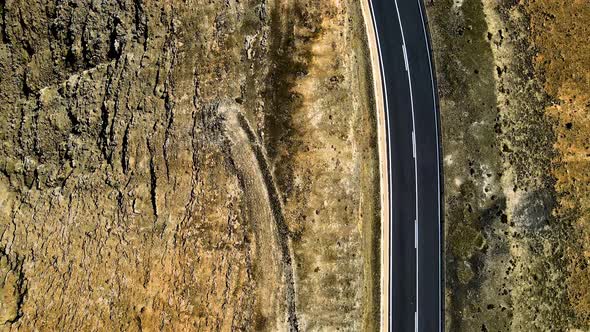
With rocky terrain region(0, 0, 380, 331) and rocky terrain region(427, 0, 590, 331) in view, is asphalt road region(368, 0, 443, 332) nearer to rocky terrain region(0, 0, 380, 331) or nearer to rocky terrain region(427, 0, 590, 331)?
rocky terrain region(427, 0, 590, 331)

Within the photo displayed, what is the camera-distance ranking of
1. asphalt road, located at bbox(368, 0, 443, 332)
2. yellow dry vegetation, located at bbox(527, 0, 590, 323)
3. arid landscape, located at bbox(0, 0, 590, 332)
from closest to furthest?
arid landscape, located at bbox(0, 0, 590, 332)
yellow dry vegetation, located at bbox(527, 0, 590, 323)
asphalt road, located at bbox(368, 0, 443, 332)

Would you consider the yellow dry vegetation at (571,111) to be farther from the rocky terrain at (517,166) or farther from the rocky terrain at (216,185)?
the rocky terrain at (216,185)

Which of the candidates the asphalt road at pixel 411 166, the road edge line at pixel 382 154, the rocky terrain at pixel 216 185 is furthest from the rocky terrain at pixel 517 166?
the rocky terrain at pixel 216 185

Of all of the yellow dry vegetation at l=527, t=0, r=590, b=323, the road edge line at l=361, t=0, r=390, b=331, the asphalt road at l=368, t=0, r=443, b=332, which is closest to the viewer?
the yellow dry vegetation at l=527, t=0, r=590, b=323

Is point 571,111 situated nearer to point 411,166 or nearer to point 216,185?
point 411,166

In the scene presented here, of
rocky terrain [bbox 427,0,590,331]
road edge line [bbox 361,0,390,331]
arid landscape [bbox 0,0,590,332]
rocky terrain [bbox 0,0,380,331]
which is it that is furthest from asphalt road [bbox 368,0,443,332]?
rocky terrain [bbox 0,0,380,331]

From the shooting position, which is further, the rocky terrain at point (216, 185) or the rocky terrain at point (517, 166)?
the rocky terrain at point (517, 166)

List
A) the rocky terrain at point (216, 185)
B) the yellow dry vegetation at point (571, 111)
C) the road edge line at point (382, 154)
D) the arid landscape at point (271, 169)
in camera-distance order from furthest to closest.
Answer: the road edge line at point (382, 154) → the yellow dry vegetation at point (571, 111) → the arid landscape at point (271, 169) → the rocky terrain at point (216, 185)

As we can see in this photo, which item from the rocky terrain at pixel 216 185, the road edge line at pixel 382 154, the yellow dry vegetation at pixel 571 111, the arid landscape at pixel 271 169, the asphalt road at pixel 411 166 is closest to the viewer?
the rocky terrain at pixel 216 185
